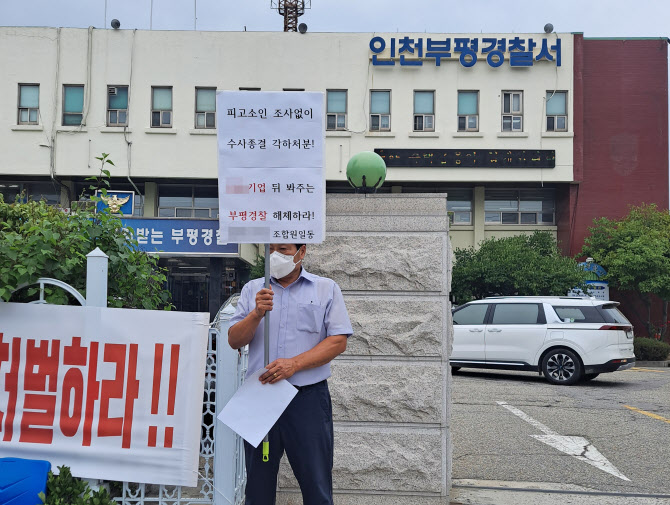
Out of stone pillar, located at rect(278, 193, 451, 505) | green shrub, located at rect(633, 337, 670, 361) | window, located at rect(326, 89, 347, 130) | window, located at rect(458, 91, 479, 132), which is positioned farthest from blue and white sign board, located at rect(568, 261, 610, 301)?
stone pillar, located at rect(278, 193, 451, 505)

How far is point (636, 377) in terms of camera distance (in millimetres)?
18812

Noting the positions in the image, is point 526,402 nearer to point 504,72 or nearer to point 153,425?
point 153,425

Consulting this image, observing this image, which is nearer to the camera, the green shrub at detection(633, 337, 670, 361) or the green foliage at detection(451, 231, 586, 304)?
the green shrub at detection(633, 337, 670, 361)

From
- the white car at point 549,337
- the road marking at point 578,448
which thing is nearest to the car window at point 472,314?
the white car at point 549,337

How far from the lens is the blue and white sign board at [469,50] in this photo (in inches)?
1235

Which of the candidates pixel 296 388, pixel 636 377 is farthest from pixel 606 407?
pixel 296 388

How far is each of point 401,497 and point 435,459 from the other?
36 centimetres

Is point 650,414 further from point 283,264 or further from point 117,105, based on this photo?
point 117,105

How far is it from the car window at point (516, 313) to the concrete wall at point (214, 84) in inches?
603

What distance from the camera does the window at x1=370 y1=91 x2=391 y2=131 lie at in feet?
104

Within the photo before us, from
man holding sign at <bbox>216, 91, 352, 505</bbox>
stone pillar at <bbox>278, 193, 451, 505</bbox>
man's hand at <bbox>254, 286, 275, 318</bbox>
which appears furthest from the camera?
stone pillar at <bbox>278, 193, 451, 505</bbox>

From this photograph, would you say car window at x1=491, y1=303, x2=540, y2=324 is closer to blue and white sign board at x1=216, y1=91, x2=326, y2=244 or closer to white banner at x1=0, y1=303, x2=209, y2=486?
white banner at x1=0, y1=303, x2=209, y2=486

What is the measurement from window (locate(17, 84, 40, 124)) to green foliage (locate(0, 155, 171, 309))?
92.1 feet

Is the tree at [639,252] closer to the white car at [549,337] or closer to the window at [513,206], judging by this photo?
the window at [513,206]
